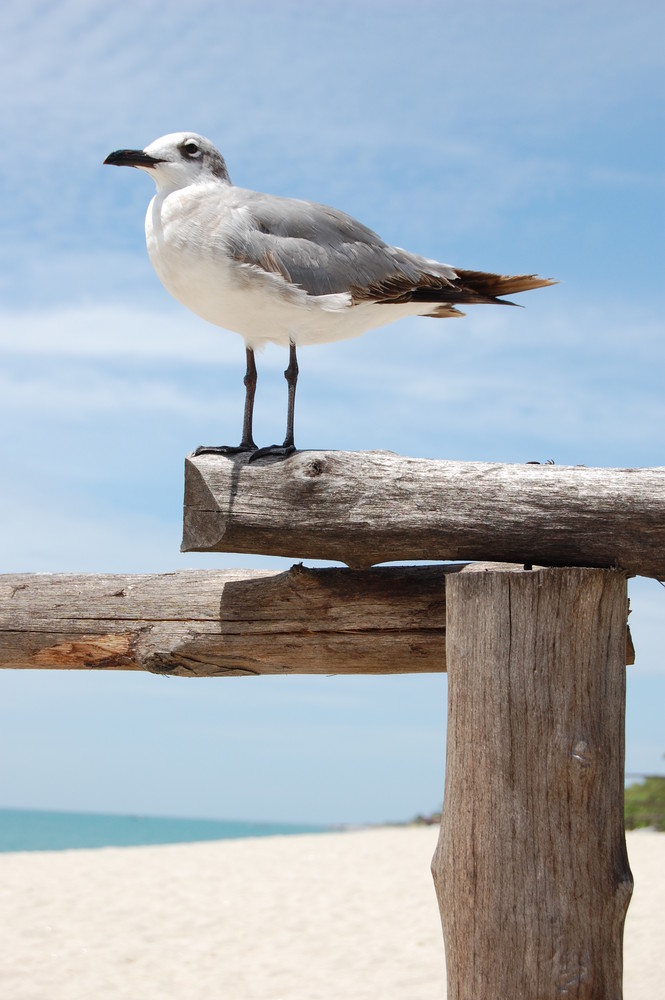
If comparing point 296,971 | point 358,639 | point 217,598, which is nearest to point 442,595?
point 358,639

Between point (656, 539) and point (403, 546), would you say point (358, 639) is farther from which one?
point (656, 539)

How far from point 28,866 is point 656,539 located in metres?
→ 10.5

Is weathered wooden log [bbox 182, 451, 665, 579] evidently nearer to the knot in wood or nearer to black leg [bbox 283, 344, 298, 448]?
the knot in wood

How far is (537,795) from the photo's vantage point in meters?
2.93

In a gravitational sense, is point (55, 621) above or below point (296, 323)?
below

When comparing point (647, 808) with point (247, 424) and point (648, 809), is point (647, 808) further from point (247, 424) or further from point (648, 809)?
point (247, 424)

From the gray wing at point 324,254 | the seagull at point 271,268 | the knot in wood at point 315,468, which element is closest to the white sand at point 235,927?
the knot in wood at point 315,468

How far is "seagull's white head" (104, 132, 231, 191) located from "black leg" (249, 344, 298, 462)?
898mm

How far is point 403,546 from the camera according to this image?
11.1 ft

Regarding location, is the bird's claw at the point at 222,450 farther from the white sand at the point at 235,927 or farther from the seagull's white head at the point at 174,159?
the white sand at the point at 235,927

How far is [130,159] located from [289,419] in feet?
4.51

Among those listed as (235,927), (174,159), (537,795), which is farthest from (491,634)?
(235,927)

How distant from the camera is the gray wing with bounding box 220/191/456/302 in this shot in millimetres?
3883

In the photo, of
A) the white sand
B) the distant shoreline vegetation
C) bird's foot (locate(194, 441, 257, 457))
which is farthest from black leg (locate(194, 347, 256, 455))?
the distant shoreline vegetation
